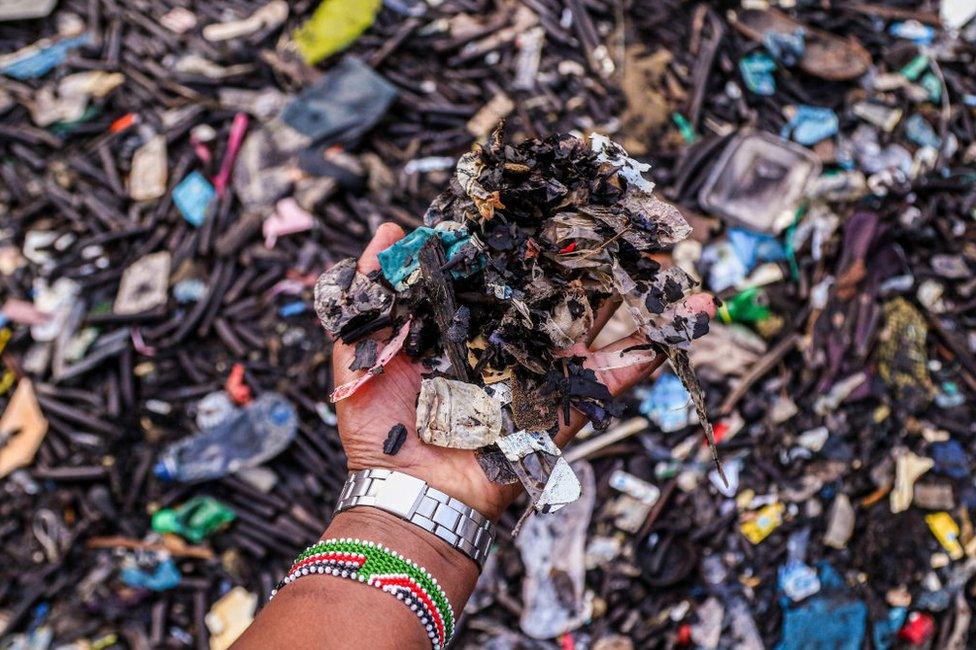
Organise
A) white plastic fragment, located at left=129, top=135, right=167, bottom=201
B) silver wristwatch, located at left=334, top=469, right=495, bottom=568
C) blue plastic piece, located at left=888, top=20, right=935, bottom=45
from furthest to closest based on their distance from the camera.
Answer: blue plastic piece, located at left=888, top=20, right=935, bottom=45
white plastic fragment, located at left=129, top=135, right=167, bottom=201
silver wristwatch, located at left=334, top=469, right=495, bottom=568

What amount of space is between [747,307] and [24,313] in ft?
15.2

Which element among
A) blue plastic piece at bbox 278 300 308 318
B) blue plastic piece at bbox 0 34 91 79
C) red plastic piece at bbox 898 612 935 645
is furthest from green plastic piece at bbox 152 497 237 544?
red plastic piece at bbox 898 612 935 645

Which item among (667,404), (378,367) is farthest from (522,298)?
(667,404)

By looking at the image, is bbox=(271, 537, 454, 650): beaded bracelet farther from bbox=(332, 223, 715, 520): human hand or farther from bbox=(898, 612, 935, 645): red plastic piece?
bbox=(898, 612, 935, 645): red plastic piece

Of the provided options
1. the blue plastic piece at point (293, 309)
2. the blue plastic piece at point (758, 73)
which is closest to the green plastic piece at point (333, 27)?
the blue plastic piece at point (293, 309)

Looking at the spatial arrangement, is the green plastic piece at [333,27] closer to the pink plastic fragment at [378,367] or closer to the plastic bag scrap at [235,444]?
the plastic bag scrap at [235,444]

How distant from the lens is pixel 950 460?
4113 millimetres

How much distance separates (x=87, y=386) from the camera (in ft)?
14.1

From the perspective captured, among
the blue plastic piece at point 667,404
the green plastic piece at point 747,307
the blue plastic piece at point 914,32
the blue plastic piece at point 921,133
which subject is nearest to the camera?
the blue plastic piece at point 667,404

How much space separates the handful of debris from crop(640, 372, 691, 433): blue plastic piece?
144 cm

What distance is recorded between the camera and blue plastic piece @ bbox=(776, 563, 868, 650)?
3.88 metres

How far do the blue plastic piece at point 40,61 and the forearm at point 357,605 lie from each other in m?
4.70

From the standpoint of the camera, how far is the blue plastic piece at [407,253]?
2.58 meters

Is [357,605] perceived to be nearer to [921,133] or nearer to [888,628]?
[888,628]
